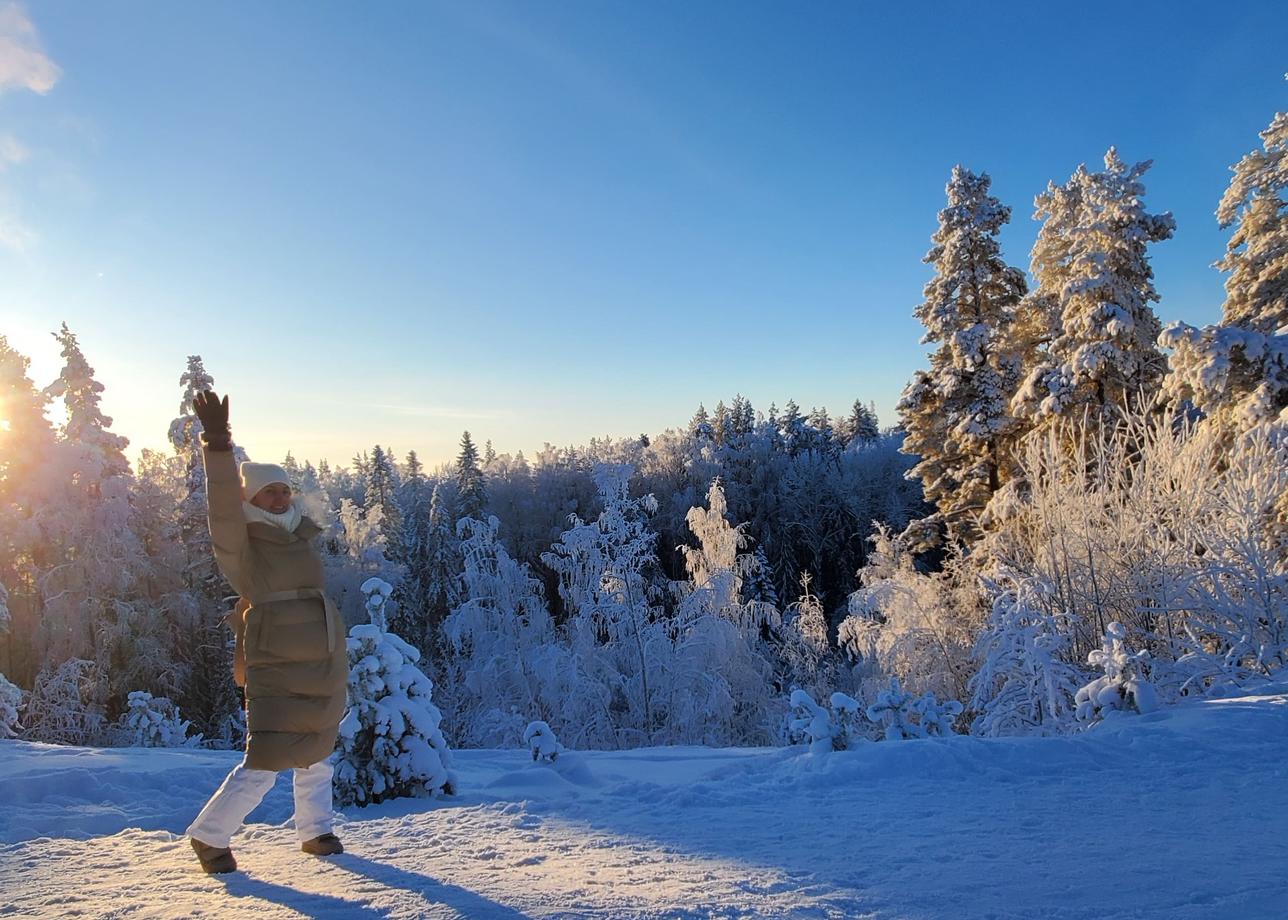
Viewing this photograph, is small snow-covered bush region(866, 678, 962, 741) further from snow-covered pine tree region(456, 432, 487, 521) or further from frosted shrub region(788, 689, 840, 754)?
snow-covered pine tree region(456, 432, 487, 521)

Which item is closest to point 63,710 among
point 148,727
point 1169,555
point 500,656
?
point 148,727

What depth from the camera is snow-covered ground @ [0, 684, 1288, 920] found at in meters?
Answer: 2.43

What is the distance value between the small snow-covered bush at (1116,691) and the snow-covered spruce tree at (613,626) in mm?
12839

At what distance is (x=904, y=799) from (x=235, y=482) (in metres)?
3.49

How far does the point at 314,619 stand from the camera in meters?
3.12

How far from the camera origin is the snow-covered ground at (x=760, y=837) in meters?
2.43

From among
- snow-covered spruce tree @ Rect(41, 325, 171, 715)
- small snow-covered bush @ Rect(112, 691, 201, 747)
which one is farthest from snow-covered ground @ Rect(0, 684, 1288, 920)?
snow-covered spruce tree @ Rect(41, 325, 171, 715)

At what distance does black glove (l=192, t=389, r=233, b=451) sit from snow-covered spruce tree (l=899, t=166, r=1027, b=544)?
646 inches

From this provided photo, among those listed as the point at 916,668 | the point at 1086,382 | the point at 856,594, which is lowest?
the point at 916,668

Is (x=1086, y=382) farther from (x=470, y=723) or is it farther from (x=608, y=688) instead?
(x=470, y=723)

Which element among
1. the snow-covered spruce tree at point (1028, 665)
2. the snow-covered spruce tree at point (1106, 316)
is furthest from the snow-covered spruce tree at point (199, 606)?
the snow-covered spruce tree at point (1106, 316)

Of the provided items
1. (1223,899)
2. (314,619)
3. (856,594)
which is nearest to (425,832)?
(314,619)

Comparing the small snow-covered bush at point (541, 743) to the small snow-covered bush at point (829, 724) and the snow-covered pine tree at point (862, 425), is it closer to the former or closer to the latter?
the small snow-covered bush at point (829, 724)

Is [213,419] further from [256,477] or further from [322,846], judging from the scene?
[322,846]
